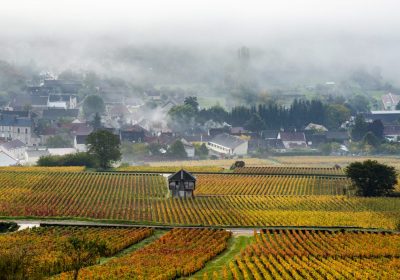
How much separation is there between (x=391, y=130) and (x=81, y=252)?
11654 centimetres

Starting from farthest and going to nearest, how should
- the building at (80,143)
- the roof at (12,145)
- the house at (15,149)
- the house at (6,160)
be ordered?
the building at (80,143) < the roof at (12,145) < the house at (15,149) < the house at (6,160)

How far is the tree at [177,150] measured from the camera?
12400 cm

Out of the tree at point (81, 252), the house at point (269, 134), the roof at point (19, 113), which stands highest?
the tree at point (81, 252)

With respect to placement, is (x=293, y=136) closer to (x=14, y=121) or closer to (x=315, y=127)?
(x=315, y=127)

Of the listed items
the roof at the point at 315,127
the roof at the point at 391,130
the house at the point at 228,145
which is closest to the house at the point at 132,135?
the house at the point at 228,145

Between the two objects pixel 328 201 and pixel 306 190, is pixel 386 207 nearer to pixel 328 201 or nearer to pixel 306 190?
pixel 328 201

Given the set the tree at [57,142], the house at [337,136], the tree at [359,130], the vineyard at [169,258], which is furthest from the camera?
the tree at [359,130]

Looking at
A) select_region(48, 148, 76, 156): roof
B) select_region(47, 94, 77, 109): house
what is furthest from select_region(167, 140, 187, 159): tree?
select_region(47, 94, 77, 109): house

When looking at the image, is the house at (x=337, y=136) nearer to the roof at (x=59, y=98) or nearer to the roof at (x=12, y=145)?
the roof at (x=12, y=145)

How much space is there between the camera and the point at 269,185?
84.5 meters

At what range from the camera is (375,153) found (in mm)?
133125

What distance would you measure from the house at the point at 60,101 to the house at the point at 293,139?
2019 inches

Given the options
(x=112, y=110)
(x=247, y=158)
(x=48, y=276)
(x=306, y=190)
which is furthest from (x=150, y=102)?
(x=48, y=276)

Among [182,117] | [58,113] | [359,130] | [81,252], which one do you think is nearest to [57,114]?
[58,113]
